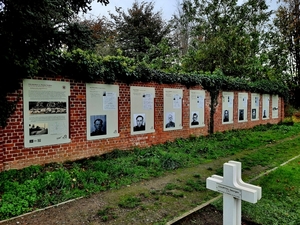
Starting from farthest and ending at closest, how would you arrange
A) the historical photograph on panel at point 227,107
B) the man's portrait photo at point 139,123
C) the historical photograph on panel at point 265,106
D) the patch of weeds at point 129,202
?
1. the historical photograph on panel at point 265,106
2. the historical photograph on panel at point 227,107
3. the man's portrait photo at point 139,123
4. the patch of weeds at point 129,202

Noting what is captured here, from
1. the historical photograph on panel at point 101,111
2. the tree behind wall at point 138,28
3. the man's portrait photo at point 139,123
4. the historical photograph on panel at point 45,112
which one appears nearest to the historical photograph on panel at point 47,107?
the historical photograph on panel at point 45,112

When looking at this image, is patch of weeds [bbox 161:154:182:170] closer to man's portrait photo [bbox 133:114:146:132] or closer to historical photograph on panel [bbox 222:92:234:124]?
man's portrait photo [bbox 133:114:146:132]

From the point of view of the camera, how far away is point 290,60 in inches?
931

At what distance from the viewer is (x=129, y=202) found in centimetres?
416

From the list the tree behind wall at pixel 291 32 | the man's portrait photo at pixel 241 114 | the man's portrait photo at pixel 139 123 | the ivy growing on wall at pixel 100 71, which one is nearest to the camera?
the ivy growing on wall at pixel 100 71

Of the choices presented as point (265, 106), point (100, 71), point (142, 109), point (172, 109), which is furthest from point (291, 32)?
point (100, 71)

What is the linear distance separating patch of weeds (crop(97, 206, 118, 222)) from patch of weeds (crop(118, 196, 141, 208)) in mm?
231

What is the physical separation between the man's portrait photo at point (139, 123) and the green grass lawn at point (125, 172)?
783 mm

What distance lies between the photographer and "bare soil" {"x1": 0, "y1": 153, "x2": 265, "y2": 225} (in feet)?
11.5

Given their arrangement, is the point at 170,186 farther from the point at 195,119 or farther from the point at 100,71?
the point at 195,119

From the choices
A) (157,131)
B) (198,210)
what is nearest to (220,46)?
(157,131)

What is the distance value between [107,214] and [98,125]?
386 centimetres

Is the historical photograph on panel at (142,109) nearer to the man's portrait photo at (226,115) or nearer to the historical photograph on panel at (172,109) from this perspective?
the historical photograph on panel at (172,109)

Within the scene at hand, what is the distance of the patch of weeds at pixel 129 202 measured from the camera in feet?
13.2
